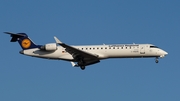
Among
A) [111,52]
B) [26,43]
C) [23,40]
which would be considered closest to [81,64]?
[111,52]

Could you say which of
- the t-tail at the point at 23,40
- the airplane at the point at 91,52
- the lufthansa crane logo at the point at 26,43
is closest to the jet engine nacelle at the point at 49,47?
the airplane at the point at 91,52

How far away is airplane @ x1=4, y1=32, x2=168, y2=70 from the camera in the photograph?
138 ft

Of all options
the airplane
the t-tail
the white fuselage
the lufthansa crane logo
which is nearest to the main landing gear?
the airplane

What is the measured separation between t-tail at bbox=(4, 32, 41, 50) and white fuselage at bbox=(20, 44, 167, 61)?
567mm

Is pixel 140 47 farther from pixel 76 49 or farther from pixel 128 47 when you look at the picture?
pixel 76 49

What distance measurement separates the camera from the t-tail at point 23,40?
44.1 metres

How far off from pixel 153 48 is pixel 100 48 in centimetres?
578

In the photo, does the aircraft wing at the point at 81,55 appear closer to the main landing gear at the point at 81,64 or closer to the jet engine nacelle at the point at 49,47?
the main landing gear at the point at 81,64

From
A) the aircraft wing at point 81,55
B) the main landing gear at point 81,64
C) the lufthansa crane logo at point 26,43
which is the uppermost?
the lufthansa crane logo at point 26,43

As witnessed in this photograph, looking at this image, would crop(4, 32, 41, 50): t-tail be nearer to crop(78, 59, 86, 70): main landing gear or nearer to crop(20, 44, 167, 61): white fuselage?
crop(20, 44, 167, 61): white fuselage

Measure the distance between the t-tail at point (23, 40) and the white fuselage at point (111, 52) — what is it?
567 mm

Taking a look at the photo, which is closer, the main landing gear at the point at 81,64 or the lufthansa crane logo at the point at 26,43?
the main landing gear at the point at 81,64

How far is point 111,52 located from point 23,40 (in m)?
10.2

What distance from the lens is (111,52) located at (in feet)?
138
